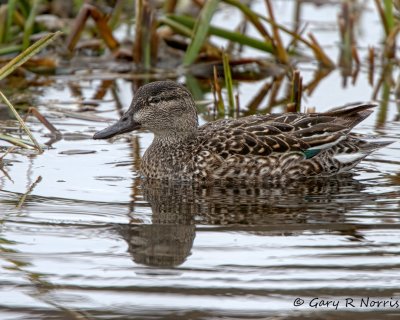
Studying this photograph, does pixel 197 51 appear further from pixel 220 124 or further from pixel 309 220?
pixel 309 220

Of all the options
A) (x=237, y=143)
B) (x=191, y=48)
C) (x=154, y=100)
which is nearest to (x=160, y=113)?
(x=154, y=100)

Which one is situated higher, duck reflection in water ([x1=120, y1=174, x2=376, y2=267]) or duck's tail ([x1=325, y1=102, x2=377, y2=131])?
duck's tail ([x1=325, y1=102, x2=377, y2=131])

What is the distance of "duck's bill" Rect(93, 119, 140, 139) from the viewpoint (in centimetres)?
845

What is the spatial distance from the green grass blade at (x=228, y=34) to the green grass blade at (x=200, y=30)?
0.67 feet

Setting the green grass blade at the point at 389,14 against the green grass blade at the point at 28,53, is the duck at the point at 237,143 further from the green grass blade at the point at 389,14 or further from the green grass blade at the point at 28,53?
the green grass blade at the point at 389,14

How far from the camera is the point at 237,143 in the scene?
27.6ft

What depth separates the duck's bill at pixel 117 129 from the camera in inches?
333

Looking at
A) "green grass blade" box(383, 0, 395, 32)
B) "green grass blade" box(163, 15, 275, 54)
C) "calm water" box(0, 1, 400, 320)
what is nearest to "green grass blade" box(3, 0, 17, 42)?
"green grass blade" box(163, 15, 275, 54)

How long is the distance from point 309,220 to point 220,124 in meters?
1.90

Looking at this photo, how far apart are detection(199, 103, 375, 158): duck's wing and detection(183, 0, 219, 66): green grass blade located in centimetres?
253

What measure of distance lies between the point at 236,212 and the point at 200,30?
14.0 feet

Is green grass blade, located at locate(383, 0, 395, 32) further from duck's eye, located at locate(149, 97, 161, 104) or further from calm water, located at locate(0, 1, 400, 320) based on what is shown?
duck's eye, located at locate(149, 97, 161, 104)

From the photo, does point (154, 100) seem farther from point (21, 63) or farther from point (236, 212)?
point (236, 212)

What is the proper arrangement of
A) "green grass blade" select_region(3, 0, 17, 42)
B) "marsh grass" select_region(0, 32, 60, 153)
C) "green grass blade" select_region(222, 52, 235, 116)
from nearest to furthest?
"marsh grass" select_region(0, 32, 60, 153)
"green grass blade" select_region(222, 52, 235, 116)
"green grass blade" select_region(3, 0, 17, 42)
